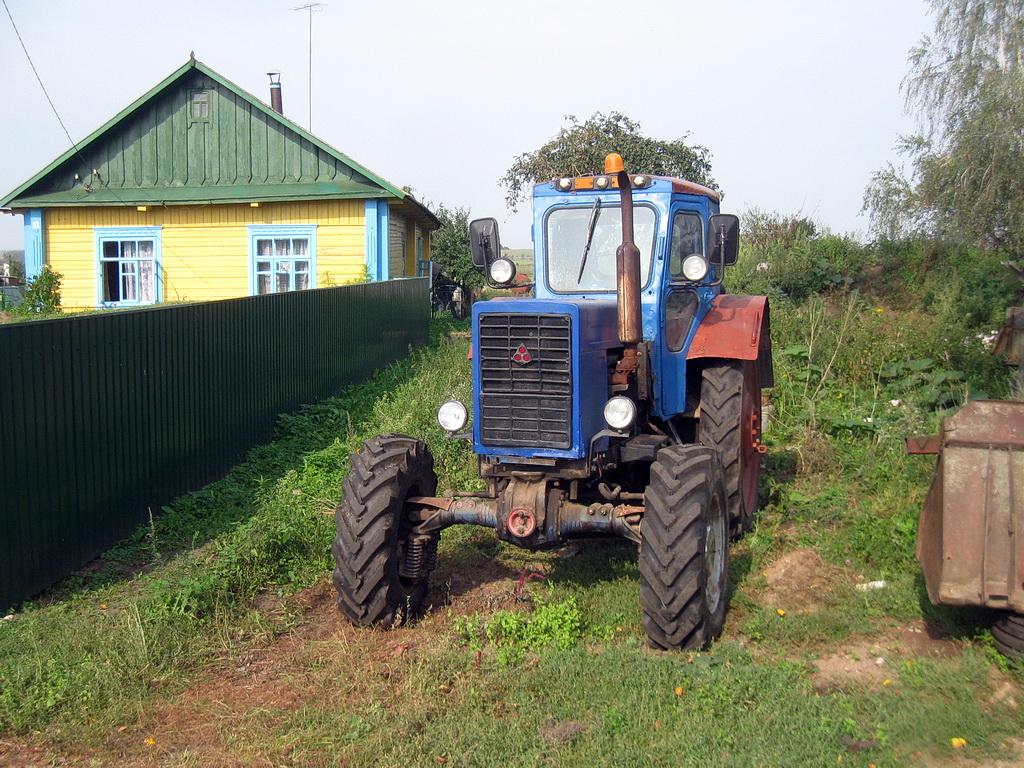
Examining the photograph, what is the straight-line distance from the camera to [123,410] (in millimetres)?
6762

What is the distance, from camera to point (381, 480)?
501cm

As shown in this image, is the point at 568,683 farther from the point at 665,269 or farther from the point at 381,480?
the point at 665,269

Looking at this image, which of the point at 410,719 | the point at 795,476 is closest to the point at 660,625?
the point at 410,719

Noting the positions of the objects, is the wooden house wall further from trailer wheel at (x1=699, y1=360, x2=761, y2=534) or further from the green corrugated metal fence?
trailer wheel at (x1=699, y1=360, x2=761, y2=534)

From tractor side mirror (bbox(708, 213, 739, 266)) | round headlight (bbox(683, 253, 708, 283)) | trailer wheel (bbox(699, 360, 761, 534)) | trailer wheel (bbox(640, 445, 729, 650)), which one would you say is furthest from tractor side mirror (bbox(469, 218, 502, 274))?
trailer wheel (bbox(640, 445, 729, 650))

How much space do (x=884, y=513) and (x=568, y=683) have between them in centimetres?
320

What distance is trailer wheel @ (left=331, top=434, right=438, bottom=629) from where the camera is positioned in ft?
16.1

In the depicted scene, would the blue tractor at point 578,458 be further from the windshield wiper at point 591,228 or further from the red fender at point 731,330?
the red fender at point 731,330

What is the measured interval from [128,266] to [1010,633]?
17550 millimetres

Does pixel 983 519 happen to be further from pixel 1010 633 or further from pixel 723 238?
pixel 723 238

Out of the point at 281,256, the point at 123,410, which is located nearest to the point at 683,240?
the point at 123,410

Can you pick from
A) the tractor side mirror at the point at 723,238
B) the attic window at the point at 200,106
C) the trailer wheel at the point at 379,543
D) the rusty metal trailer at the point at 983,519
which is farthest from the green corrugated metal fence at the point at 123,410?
the attic window at the point at 200,106

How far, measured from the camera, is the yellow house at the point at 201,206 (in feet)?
56.2

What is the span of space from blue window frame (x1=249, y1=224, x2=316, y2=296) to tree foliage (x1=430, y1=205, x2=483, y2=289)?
8.97m
